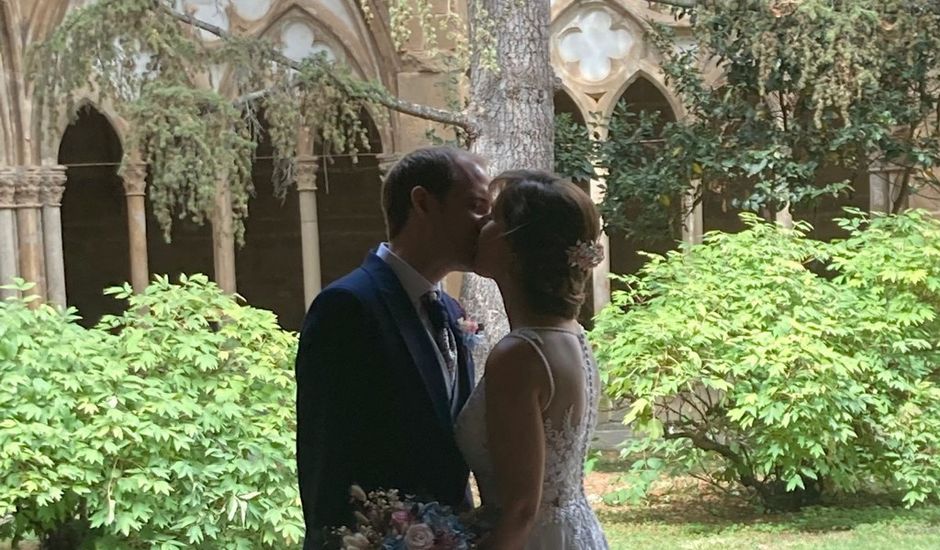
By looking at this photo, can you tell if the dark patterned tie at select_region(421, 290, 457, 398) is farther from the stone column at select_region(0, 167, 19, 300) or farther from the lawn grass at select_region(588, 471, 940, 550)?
the stone column at select_region(0, 167, 19, 300)

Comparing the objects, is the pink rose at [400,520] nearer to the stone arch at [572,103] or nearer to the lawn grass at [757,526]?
the lawn grass at [757,526]

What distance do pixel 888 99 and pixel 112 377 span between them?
5.22 metres

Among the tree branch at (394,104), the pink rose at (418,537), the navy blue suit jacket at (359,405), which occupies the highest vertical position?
the tree branch at (394,104)

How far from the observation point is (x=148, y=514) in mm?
4422

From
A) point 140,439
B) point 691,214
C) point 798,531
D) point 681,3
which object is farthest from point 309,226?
point 140,439

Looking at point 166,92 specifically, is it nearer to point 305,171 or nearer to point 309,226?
point 305,171

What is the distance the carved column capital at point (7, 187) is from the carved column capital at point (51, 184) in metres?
0.23

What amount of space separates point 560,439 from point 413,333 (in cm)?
30

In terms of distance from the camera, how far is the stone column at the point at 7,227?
8984 mm

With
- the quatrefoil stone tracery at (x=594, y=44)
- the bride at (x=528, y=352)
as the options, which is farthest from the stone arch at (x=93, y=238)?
the bride at (x=528, y=352)

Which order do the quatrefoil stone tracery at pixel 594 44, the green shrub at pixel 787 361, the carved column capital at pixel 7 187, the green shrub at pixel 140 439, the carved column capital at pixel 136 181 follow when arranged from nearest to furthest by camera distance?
the green shrub at pixel 140 439, the green shrub at pixel 787 361, the carved column capital at pixel 7 187, the carved column capital at pixel 136 181, the quatrefoil stone tracery at pixel 594 44

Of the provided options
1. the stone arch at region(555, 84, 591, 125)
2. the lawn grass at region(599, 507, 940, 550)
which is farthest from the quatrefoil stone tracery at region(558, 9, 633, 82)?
the lawn grass at region(599, 507, 940, 550)

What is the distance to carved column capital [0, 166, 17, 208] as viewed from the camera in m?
8.97

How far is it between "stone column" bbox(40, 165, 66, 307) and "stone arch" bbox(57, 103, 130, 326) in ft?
16.1
